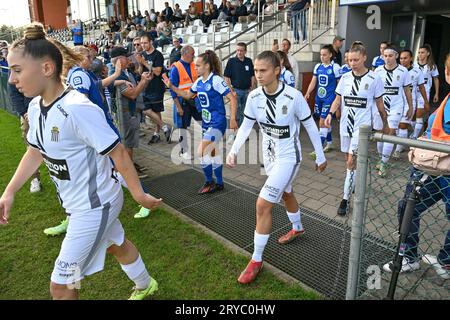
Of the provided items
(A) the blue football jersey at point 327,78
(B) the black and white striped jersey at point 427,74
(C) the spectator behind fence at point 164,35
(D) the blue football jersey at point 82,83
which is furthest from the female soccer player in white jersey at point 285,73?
(C) the spectator behind fence at point 164,35

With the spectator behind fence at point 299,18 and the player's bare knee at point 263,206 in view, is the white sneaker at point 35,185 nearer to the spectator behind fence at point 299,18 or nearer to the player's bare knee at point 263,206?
the player's bare knee at point 263,206

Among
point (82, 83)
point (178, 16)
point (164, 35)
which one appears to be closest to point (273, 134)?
point (82, 83)

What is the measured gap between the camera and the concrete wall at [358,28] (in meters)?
10.4

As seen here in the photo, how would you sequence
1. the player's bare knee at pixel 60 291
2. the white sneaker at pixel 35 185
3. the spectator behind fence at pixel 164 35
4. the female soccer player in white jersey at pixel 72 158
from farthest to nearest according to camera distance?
the spectator behind fence at pixel 164 35 → the white sneaker at pixel 35 185 → the player's bare knee at pixel 60 291 → the female soccer player in white jersey at pixel 72 158

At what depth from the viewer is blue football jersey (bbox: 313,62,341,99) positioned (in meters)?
7.46

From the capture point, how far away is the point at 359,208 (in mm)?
2451

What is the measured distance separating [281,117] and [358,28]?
873 cm

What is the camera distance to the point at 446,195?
3043mm

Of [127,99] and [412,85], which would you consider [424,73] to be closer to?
[412,85]

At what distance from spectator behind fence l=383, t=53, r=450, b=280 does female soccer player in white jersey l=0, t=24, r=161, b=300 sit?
2.19 metres

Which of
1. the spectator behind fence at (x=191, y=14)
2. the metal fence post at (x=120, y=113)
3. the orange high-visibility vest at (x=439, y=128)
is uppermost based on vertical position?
the spectator behind fence at (x=191, y=14)

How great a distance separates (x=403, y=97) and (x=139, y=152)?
5.17 metres

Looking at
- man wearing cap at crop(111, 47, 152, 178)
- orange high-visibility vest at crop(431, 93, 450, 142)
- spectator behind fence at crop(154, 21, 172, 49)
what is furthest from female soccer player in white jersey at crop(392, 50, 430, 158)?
spectator behind fence at crop(154, 21, 172, 49)
